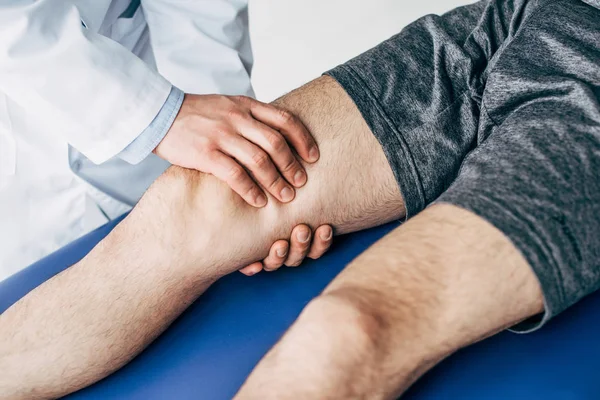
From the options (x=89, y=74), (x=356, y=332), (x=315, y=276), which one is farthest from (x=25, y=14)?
(x=356, y=332)

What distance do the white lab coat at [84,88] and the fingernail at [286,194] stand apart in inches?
10.6

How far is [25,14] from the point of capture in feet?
2.98

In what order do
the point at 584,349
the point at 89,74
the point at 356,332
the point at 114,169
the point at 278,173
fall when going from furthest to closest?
the point at 114,169, the point at 89,74, the point at 278,173, the point at 584,349, the point at 356,332

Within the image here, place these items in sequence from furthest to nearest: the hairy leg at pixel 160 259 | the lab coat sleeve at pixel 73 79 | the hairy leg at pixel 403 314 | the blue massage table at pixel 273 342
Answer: the lab coat sleeve at pixel 73 79 → the hairy leg at pixel 160 259 → the blue massage table at pixel 273 342 → the hairy leg at pixel 403 314

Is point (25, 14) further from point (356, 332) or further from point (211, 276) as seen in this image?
point (356, 332)

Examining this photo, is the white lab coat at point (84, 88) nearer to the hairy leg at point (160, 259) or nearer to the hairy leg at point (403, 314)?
the hairy leg at point (160, 259)

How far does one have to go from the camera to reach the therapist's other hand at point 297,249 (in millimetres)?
842

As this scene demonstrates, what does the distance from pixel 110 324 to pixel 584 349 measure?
2.01 feet

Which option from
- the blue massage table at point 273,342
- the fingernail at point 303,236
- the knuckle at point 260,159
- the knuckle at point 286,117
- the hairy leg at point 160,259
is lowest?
the blue massage table at point 273,342

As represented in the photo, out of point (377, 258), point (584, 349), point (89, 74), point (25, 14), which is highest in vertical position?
point (25, 14)

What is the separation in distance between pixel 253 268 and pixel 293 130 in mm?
220

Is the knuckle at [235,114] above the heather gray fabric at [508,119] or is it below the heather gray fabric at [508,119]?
above

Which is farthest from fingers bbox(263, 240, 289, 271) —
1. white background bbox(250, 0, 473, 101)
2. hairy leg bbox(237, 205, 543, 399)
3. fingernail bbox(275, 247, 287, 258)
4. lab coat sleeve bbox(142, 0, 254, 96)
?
white background bbox(250, 0, 473, 101)

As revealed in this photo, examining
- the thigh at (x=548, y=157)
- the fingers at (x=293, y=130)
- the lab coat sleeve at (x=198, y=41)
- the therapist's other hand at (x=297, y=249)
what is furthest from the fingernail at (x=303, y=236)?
the lab coat sleeve at (x=198, y=41)
